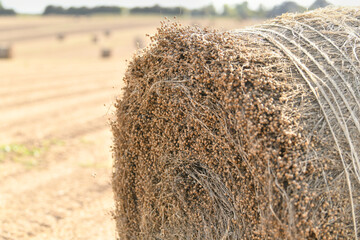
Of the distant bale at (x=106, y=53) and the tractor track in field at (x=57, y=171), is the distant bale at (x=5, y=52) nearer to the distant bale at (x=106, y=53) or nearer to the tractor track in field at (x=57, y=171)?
the distant bale at (x=106, y=53)

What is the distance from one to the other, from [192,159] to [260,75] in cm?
103

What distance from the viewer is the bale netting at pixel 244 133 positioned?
2.64m

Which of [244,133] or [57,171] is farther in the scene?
[57,171]

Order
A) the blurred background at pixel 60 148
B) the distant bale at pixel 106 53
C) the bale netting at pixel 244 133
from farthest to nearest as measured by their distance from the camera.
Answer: the distant bale at pixel 106 53
the blurred background at pixel 60 148
the bale netting at pixel 244 133

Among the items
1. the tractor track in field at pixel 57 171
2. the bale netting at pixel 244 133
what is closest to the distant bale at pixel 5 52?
the tractor track in field at pixel 57 171

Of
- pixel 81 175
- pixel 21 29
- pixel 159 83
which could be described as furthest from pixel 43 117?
pixel 21 29

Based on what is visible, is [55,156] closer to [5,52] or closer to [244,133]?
[244,133]

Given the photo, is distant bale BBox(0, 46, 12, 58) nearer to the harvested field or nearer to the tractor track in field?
the harvested field

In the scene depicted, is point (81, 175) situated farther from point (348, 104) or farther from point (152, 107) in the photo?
point (348, 104)

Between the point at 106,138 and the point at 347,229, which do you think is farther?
the point at 106,138

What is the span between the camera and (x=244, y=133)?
2.77 metres

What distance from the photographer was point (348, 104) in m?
2.85

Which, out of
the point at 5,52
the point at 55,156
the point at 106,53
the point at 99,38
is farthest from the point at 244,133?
the point at 99,38

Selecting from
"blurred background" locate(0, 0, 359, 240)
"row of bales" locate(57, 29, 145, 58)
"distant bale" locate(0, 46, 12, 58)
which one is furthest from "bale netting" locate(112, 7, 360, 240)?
"distant bale" locate(0, 46, 12, 58)
